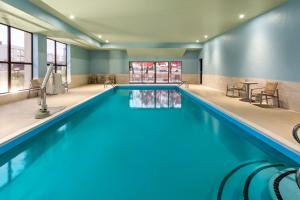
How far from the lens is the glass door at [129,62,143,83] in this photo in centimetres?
1928

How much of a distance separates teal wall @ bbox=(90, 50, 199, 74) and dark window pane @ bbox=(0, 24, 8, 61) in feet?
34.5

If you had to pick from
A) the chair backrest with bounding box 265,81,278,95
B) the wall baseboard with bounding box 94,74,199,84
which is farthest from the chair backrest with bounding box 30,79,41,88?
the wall baseboard with bounding box 94,74,199,84

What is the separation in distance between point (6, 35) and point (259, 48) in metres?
7.84

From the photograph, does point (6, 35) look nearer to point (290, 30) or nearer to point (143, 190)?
point (143, 190)

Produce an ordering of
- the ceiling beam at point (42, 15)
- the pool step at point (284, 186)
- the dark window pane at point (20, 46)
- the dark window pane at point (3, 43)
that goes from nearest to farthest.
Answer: the pool step at point (284, 186), the ceiling beam at point (42, 15), the dark window pane at point (3, 43), the dark window pane at point (20, 46)

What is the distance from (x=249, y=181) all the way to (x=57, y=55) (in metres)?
11.8

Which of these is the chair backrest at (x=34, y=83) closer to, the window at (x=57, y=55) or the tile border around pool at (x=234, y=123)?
the window at (x=57, y=55)

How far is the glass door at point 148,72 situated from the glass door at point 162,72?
1.18 feet

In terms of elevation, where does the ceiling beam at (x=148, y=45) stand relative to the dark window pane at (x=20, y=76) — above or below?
above

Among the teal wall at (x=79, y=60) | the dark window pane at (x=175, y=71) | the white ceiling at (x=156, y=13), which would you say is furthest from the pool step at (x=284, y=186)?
the dark window pane at (x=175, y=71)

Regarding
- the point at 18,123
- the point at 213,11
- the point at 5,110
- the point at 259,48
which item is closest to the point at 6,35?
the point at 5,110

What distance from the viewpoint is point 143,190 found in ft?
9.36

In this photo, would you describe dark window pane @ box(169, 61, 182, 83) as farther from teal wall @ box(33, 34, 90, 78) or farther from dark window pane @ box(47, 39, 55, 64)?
dark window pane @ box(47, 39, 55, 64)

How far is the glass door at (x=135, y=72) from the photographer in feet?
63.3
